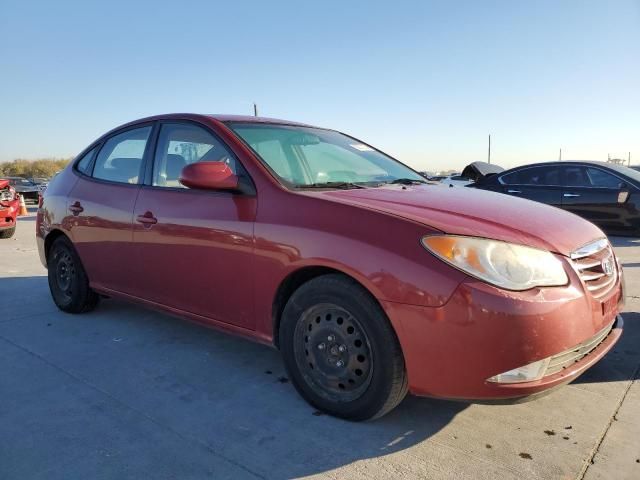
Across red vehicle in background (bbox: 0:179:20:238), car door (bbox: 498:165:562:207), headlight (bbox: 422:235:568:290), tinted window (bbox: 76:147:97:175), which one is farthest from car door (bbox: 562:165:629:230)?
red vehicle in background (bbox: 0:179:20:238)

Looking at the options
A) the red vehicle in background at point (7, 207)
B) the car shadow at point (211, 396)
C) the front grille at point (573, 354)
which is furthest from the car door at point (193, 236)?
the red vehicle in background at point (7, 207)

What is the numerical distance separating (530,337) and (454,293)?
0.35 metres

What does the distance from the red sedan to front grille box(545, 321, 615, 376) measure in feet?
0.03

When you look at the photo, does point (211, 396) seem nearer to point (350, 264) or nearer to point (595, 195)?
point (350, 264)

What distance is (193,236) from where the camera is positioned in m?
3.07

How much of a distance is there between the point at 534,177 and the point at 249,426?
7.22 metres

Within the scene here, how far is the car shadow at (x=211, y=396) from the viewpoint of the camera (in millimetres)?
2316

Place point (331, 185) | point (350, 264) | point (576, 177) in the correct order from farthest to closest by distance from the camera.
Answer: point (576, 177)
point (331, 185)
point (350, 264)

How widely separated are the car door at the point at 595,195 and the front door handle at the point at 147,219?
6731 millimetres

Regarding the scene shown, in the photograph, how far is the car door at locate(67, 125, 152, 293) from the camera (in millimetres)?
3619

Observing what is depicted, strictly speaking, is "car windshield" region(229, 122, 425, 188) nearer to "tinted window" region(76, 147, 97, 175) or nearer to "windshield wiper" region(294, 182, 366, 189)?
"windshield wiper" region(294, 182, 366, 189)

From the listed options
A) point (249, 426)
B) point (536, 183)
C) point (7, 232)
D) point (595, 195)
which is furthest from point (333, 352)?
point (7, 232)

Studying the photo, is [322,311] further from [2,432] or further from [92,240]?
[92,240]

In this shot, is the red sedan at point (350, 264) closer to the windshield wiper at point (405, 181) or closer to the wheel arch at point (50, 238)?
Answer: the windshield wiper at point (405, 181)
